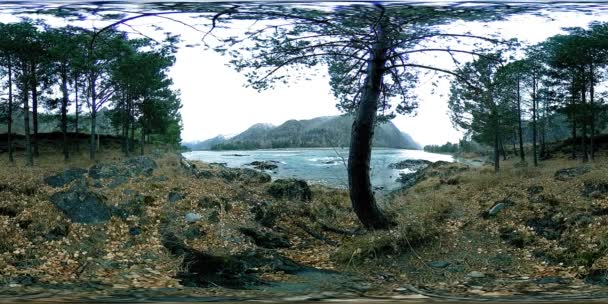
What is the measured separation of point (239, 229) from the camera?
1748mm

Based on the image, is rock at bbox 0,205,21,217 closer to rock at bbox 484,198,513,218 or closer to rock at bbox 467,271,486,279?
rock at bbox 467,271,486,279

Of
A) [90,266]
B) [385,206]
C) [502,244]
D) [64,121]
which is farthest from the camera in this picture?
[385,206]

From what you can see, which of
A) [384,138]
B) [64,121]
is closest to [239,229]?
[384,138]

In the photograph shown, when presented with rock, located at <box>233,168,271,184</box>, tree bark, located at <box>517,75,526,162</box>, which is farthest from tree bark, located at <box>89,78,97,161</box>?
tree bark, located at <box>517,75,526,162</box>

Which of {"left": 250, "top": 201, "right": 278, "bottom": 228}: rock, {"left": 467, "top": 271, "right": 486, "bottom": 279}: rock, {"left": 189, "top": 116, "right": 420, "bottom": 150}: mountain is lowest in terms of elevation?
{"left": 467, "top": 271, "right": 486, "bottom": 279}: rock

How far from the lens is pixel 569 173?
1738 millimetres

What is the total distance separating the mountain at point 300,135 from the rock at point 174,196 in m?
0.19

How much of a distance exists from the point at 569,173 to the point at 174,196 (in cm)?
149

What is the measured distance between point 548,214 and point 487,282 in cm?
40

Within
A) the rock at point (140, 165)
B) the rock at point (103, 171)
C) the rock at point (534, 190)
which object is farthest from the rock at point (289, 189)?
the rock at point (534, 190)

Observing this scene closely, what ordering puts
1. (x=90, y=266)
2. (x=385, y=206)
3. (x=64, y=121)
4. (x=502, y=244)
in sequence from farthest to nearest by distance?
(x=385, y=206), (x=64, y=121), (x=502, y=244), (x=90, y=266)

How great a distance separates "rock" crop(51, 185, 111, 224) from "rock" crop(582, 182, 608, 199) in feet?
5.75

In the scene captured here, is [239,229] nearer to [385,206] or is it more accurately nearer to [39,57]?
[385,206]

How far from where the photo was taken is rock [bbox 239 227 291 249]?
68.1 inches
